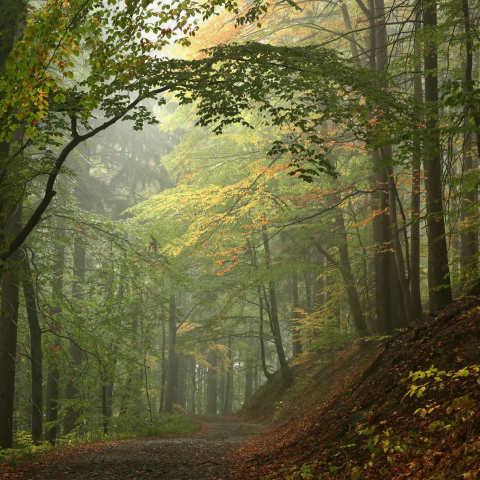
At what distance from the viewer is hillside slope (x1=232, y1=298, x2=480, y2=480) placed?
3.66m

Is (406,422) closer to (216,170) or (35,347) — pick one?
(35,347)

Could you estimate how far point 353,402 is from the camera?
23.0ft

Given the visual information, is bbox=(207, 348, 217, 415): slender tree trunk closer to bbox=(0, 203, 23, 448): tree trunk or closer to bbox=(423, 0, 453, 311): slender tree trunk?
bbox=(0, 203, 23, 448): tree trunk

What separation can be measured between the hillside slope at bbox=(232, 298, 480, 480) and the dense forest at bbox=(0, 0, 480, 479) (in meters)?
1.47

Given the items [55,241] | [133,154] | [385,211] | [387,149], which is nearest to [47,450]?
[55,241]

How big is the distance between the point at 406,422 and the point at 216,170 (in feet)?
40.4

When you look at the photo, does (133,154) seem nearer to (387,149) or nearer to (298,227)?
(298,227)

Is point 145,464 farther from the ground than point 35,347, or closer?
closer

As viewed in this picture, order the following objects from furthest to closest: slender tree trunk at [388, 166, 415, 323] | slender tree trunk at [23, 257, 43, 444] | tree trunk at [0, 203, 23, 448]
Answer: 1. slender tree trunk at [23, 257, 43, 444]
2. slender tree trunk at [388, 166, 415, 323]
3. tree trunk at [0, 203, 23, 448]

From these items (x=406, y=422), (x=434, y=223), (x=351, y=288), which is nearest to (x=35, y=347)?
(x=351, y=288)

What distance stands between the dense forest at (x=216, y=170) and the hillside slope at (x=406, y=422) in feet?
4.81

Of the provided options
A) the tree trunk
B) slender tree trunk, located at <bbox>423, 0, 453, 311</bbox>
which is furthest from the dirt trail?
slender tree trunk, located at <bbox>423, 0, 453, 311</bbox>

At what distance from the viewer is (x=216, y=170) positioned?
15.7 metres

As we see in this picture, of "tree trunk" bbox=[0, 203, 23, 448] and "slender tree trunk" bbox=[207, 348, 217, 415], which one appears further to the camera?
"slender tree trunk" bbox=[207, 348, 217, 415]
